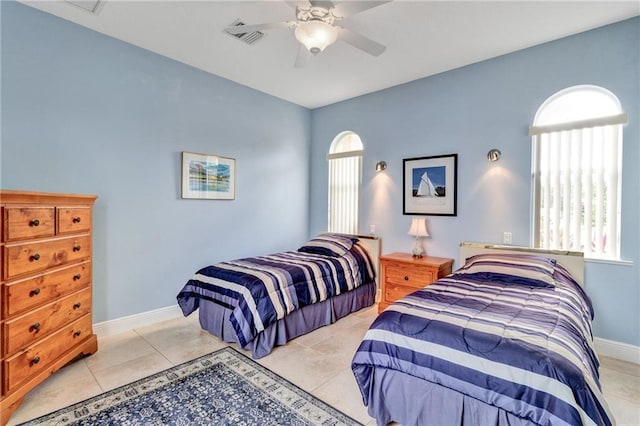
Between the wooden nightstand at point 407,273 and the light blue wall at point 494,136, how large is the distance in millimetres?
321

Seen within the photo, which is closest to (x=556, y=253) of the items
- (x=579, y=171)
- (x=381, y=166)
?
(x=579, y=171)

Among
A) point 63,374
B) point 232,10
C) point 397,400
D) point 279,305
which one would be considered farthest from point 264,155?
point 397,400

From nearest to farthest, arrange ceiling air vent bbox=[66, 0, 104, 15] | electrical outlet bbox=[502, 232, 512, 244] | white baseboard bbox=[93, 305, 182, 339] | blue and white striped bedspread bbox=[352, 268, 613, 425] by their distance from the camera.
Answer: blue and white striped bedspread bbox=[352, 268, 613, 425] < ceiling air vent bbox=[66, 0, 104, 15] < white baseboard bbox=[93, 305, 182, 339] < electrical outlet bbox=[502, 232, 512, 244]

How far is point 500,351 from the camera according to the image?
1.51m

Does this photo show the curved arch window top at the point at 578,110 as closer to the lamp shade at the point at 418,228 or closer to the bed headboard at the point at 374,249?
the lamp shade at the point at 418,228

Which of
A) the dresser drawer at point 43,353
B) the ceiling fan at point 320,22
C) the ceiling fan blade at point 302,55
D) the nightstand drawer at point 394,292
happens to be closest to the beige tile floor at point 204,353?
the dresser drawer at point 43,353

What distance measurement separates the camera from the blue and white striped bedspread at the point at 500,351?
134 cm

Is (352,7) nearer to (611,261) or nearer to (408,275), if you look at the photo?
(408,275)

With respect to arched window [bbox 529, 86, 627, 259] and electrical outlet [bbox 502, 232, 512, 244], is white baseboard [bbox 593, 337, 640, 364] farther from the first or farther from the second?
electrical outlet [bbox 502, 232, 512, 244]

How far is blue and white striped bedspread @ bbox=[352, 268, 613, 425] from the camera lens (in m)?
1.34

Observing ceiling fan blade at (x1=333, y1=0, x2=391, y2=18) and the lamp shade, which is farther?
the lamp shade

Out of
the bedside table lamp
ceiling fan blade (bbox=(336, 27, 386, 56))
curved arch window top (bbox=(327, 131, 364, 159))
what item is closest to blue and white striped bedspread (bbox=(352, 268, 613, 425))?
the bedside table lamp

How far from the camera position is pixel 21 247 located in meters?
1.96

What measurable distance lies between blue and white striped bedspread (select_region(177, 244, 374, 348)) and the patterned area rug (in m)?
0.43
